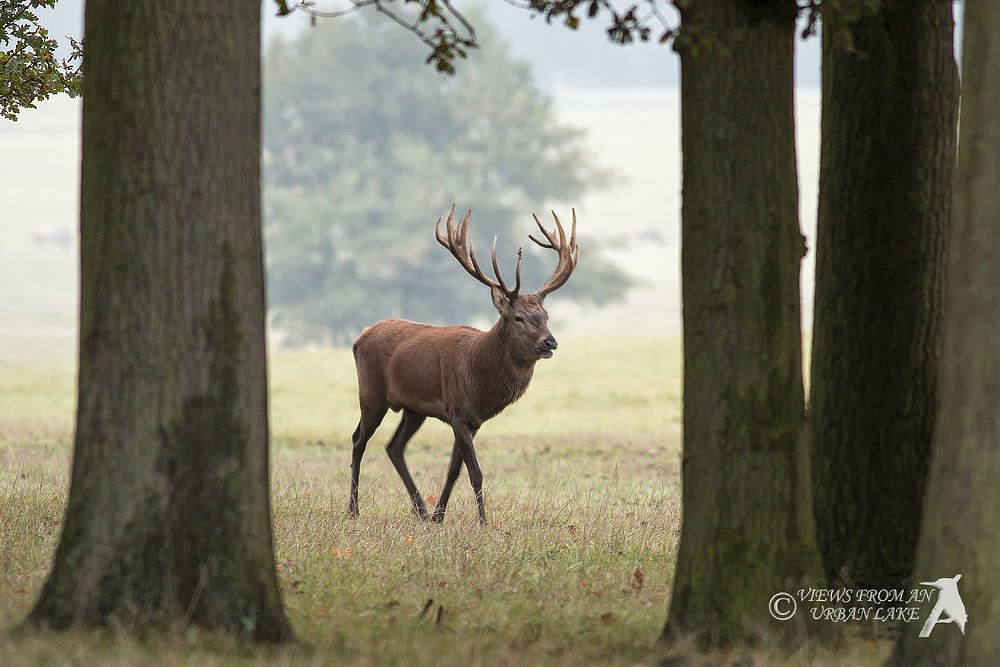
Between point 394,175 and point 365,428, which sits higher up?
point 394,175

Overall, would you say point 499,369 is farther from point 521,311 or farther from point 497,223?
point 497,223

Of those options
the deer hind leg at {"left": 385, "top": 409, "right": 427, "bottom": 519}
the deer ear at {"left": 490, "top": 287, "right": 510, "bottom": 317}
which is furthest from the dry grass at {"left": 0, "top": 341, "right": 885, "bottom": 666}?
the deer ear at {"left": 490, "top": 287, "right": 510, "bottom": 317}

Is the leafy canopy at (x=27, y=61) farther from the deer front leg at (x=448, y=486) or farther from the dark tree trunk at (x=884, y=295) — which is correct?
the dark tree trunk at (x=884, y=295)

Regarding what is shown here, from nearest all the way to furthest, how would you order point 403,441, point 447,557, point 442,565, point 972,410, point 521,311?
point 972,410
point 442,565
point 447,557
point 521,311
point 403,441

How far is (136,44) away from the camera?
18.2 feet

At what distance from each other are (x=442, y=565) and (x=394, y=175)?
56304mm

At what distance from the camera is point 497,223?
60.6m

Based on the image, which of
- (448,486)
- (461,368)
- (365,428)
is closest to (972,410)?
(448,486)

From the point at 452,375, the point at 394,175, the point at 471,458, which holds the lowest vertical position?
the point at 471,458

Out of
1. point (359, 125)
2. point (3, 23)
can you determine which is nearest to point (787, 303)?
point (3, 23)

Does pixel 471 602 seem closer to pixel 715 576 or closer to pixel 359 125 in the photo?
pixel 715 576

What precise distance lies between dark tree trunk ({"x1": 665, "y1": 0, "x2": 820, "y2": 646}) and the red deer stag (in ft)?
16.2

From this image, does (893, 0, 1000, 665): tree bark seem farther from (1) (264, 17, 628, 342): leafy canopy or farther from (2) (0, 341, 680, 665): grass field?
(1) (264, 17, 628, 342): leafy canopy

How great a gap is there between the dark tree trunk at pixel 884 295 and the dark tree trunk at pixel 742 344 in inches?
47.3
